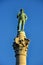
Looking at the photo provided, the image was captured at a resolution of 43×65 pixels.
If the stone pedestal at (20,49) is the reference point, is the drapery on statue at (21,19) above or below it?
above

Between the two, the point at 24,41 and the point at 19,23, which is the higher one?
the point at 19,23

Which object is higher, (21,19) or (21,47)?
(21,19)

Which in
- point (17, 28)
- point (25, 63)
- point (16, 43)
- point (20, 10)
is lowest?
point (25, 63)

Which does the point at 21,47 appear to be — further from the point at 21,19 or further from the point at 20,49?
the point at 21,19

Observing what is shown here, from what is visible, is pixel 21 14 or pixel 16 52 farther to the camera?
pixel 21 14

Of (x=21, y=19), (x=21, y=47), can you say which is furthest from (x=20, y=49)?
(x=21, y=19)

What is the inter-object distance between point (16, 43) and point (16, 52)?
112 cm

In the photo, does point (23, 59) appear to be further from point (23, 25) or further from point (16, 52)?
point (23, 25)

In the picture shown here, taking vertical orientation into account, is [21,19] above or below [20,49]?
above

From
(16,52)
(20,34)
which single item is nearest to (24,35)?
(20,34)

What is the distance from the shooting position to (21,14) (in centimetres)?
3525

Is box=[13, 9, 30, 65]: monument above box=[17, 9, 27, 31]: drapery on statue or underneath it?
underneath

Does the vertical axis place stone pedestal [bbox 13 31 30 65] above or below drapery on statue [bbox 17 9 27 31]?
below

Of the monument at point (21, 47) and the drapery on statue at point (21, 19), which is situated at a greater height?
the drapery on statue at point (21, 19)
